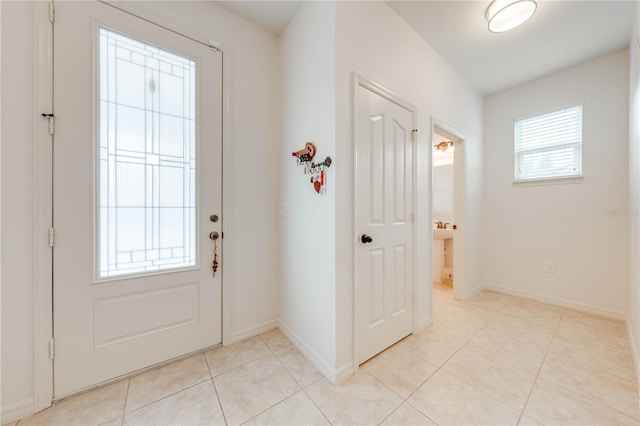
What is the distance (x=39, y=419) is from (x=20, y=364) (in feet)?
1.04

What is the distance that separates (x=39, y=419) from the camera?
4.17ft

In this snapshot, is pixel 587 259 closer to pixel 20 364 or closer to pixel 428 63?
pixel 428 63

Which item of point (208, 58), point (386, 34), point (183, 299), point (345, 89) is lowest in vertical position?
point (183, 299)

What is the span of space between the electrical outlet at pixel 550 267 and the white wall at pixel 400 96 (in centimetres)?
78

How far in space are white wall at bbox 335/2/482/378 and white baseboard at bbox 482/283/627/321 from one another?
443mm

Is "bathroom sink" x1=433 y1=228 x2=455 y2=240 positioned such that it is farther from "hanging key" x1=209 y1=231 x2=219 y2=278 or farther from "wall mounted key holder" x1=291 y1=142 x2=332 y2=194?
"hanging key" x1=209 y1=231 x2=219 y2=278

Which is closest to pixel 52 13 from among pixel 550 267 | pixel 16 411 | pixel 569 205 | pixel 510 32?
pixel 16 411

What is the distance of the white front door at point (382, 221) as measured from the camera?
1.69 m

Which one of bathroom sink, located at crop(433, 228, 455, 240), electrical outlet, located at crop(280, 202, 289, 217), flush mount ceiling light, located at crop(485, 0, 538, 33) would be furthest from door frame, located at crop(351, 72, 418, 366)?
bathroom sink, located at crop(433, 228, 455, 240)

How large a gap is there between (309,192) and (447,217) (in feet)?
10.0

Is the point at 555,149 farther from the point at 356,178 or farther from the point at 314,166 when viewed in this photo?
the point at 314,166

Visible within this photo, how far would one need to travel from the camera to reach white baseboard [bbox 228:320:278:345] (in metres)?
2.00

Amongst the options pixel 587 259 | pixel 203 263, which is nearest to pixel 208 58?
pixel 203 263

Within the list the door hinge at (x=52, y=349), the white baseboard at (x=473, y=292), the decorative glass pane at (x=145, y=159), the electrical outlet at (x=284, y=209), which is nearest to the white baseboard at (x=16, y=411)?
the door hinge at (x=52, y=349)
